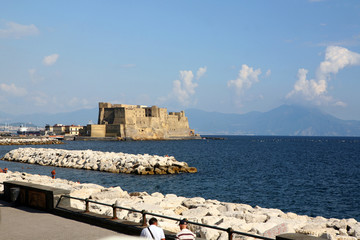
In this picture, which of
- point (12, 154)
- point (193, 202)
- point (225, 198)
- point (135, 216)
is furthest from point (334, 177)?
point (12, 154)

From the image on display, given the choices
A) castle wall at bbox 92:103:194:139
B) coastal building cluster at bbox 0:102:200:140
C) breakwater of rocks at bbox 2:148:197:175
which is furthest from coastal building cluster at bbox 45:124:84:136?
breakwater of rocks at bbox 2:148:197:175

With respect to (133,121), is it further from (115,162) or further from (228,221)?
(228,221)

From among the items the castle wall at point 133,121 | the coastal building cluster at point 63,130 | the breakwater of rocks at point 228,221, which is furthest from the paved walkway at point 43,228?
the coastal building cluster at point 63,130

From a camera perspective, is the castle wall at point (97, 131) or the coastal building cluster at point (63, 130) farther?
the coastal building cluster at point (63, 130)

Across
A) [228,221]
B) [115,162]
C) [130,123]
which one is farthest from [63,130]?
[228,221]

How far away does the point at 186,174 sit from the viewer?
3353 centimetres

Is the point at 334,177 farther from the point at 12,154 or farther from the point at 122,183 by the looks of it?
the point at 12,154

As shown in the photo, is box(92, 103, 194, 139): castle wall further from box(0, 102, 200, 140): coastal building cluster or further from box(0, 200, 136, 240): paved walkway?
box(0, 200, 136, 240): paved walkway

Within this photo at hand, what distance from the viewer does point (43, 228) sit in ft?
28.3

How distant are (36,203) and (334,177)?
103 feet

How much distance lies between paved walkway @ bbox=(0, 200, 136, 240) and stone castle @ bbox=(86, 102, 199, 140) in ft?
346

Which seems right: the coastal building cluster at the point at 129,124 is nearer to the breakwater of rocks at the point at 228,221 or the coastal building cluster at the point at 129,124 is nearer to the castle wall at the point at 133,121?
the castle wall at the point at 133,121

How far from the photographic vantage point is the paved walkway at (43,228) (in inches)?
314

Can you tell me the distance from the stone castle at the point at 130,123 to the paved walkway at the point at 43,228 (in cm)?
10545
